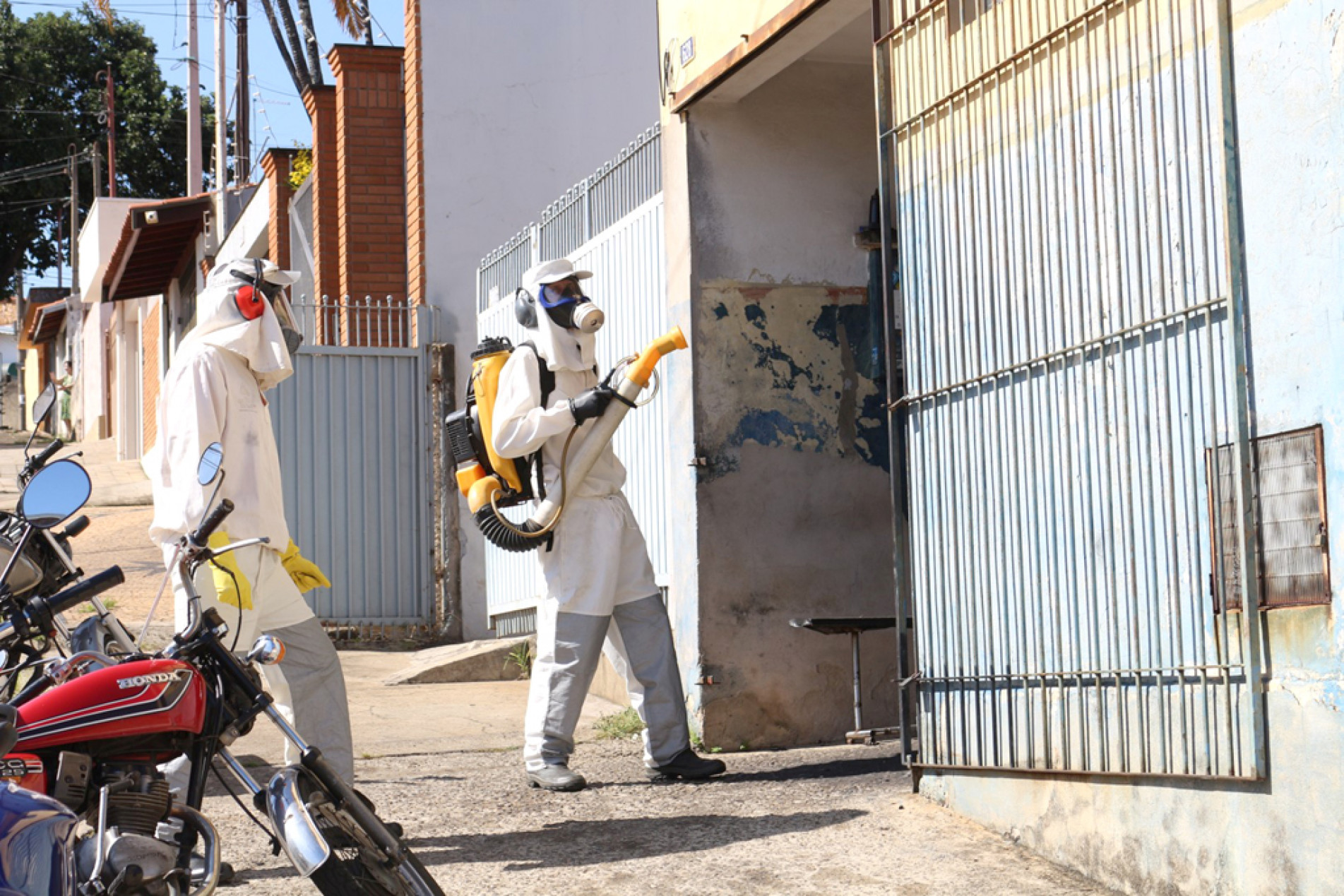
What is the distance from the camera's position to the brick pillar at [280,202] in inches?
642

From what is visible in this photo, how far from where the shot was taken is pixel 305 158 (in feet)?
56.4

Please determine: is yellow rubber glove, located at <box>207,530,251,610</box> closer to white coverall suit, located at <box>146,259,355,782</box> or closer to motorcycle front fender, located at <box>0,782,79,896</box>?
white coverall suit, located at <box>146,259,355,782</box>

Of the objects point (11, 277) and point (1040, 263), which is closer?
point (1040, 263)

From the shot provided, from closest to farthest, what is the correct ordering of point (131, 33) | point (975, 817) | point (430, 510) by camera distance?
point (975, 817)
point (430, 510)
point (131, 33)

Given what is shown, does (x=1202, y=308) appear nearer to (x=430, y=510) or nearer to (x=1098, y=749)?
(x=1098, y=749)

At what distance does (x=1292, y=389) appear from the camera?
3.78 meters

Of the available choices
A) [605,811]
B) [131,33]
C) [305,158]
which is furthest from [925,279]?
[131,33]

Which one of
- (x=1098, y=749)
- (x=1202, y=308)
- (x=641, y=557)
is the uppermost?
(x=1202, y=308)

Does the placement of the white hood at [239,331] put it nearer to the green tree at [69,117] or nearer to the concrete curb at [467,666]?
the concrete curb at [467,666]

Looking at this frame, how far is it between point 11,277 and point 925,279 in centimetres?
4528

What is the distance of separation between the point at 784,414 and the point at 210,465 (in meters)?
3.80

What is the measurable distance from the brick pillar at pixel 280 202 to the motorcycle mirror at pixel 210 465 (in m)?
12.9

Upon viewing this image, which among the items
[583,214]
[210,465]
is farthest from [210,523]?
[583,214]

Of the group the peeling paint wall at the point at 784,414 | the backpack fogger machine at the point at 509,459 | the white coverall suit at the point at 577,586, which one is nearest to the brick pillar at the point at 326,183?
the peeling paint wall at the point at 784,414
